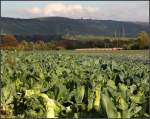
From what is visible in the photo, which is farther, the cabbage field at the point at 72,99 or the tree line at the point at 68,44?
the tree line at the point at 68,44

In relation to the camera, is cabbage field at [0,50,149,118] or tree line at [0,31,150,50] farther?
tree line at [0,31,150,50]

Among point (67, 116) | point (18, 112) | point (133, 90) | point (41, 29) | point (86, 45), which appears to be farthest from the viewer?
point (41, 29)

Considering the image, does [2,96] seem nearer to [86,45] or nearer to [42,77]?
[42,77]

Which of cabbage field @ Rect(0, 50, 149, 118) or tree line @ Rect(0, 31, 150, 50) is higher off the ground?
cabbage field @ Rect(0, 50, 149, 118)

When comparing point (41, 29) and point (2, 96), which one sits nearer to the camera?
point (2, 96)

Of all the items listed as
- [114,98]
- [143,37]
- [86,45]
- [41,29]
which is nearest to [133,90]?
[114,98]

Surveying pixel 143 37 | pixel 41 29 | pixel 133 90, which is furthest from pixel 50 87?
pixel 41 29

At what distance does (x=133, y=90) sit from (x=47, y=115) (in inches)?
91.1

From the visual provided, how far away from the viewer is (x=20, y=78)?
32.5ft

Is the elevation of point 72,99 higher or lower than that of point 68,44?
higher

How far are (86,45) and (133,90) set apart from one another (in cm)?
8829

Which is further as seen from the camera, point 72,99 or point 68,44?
point 68,44

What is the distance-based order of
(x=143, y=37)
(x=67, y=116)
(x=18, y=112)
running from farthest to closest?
1. (x=143, y=37)
2. (x=18, y=112)
3. (x=67, y=116)

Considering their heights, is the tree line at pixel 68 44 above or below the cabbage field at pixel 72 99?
below
